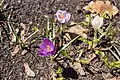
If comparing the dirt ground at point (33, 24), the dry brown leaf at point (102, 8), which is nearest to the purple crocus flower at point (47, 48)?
the dirt ground at point (33, 24)

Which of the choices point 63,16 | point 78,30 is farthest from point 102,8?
point 63,16

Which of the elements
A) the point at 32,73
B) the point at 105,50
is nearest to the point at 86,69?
the point at 105,50

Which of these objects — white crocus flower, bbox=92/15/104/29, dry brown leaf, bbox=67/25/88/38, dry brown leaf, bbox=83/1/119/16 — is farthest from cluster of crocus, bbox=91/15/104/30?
dry brown leaf, bbox=83/1/119/16

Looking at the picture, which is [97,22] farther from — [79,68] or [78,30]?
[79,68]

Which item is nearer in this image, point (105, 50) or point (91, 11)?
point (105, 50)

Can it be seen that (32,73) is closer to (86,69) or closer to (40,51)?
(40,51)

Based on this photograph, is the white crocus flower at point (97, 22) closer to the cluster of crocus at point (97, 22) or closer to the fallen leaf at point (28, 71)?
the cluster of crocus at point (97, 22)

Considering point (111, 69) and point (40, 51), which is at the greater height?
point (40, 51)
